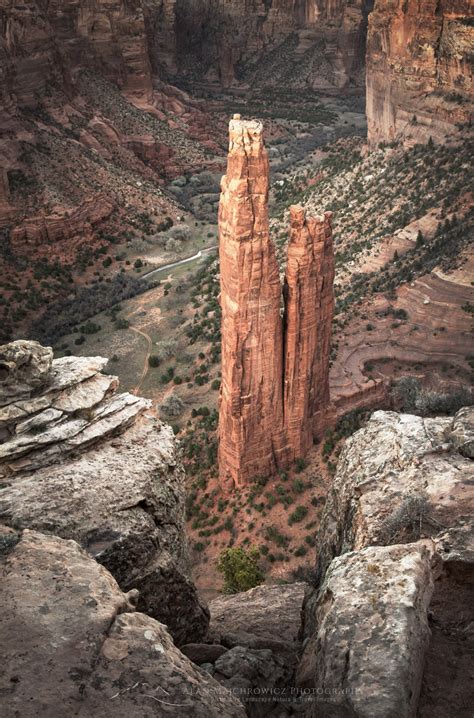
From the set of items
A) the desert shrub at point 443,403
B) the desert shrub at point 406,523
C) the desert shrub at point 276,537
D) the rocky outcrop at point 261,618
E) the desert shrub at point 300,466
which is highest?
the desert shrub at point 406,523

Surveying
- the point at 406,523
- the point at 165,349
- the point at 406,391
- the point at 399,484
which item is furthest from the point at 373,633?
the point at 165,349

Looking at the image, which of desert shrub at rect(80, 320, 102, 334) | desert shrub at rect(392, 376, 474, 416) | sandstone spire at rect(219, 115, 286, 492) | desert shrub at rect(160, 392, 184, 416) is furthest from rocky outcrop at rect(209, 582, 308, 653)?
desert shrub at rect(80, 320, 102, 334)

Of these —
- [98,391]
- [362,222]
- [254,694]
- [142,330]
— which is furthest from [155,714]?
[362,222]

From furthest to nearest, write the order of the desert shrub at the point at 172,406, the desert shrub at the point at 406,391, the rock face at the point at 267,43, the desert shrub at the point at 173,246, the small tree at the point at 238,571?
the rock face at the point at 267,43, the desert shrub at the point at 173,246, the desert shrub at the point at 172,406, the desert shrub at the point at 406,391, the small tree at the point at 238,571

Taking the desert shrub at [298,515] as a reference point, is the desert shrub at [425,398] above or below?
above

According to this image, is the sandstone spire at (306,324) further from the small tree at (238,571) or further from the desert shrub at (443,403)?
the small tree at (238,571)

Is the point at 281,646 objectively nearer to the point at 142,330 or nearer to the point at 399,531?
the point at 399,531

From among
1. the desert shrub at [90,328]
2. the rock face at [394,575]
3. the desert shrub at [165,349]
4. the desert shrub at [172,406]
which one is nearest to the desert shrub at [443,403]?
the rock face at [394,575]
